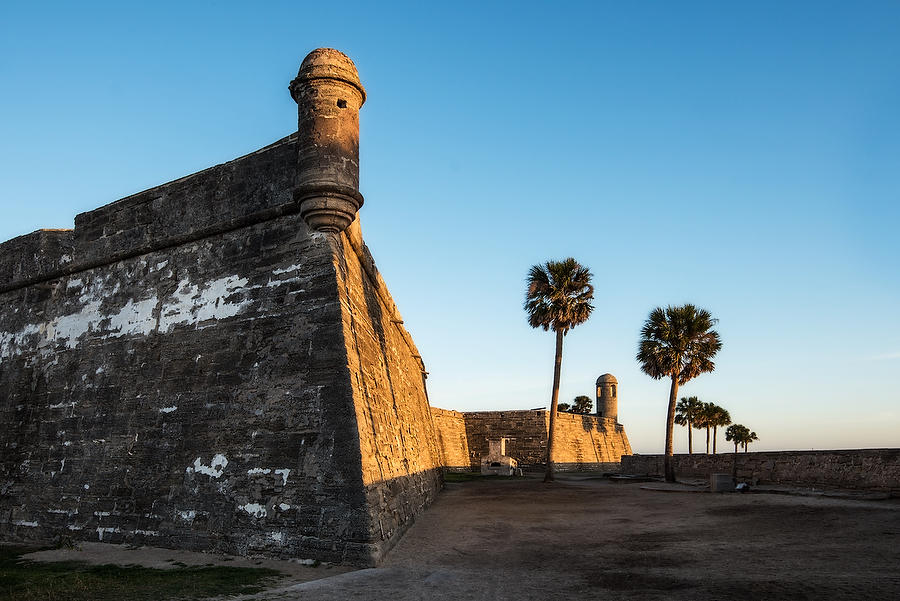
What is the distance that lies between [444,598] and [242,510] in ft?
13.2

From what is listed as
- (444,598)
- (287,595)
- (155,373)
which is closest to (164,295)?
(155,373)

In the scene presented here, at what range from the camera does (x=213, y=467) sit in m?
9.63

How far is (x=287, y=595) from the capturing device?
21.4 ft

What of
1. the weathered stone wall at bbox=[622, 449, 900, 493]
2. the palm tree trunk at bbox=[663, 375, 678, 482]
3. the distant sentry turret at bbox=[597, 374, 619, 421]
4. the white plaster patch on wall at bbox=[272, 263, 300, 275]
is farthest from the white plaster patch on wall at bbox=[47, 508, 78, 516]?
the distant sentry turret at bbox=[597, 374, 619, 421]

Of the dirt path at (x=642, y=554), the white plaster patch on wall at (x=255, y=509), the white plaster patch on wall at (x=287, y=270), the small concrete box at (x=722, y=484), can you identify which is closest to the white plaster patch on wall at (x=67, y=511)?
the white plaster patch on wall at (x=255, y=509)

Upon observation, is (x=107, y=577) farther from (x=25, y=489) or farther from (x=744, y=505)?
(x=744, y=505)

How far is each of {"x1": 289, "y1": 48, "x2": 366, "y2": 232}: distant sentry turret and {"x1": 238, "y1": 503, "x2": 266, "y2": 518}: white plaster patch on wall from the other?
4693mm

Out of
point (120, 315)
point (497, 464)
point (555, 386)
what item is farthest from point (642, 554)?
point (497, 464)

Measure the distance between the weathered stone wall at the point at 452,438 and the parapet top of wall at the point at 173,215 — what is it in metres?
23.8

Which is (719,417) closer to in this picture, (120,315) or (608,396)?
(608,396)

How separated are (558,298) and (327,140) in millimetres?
22165

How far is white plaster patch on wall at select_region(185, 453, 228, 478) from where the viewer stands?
955cm

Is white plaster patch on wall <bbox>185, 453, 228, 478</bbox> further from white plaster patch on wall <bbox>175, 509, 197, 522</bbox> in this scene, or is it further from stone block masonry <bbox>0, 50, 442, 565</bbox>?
white plaster patch on wall <bbox>175, 509, 197, 522</bbox>

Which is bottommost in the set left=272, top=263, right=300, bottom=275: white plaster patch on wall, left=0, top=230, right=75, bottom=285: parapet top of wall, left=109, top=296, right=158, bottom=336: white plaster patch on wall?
left=109, top=296, right=158, bottom=336: white plaster patch on wall
